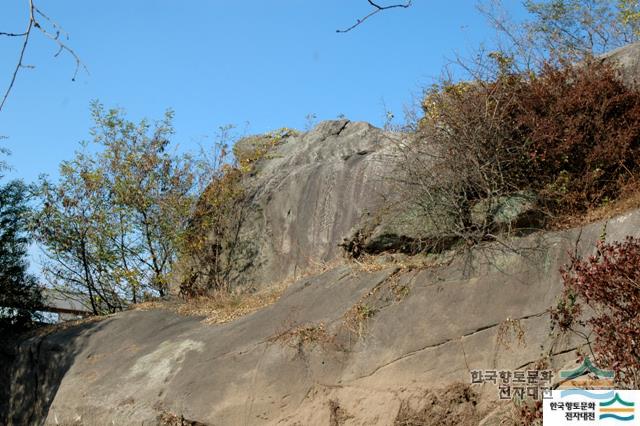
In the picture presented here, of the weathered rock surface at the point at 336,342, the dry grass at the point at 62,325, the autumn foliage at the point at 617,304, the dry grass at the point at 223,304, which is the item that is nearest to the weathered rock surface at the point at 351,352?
the weathered rock surface at the point at 336,342

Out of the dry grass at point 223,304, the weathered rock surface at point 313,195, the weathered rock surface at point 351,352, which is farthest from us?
the weathered rock surface at point 313,195

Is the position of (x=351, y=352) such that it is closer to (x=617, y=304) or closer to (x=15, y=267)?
(x=617, y=304)

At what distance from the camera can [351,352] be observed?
9938mm

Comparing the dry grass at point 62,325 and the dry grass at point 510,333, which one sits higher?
the dry grass at point 62,325

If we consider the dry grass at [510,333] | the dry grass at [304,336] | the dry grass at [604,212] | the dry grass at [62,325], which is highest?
the dry grass at [62,325]

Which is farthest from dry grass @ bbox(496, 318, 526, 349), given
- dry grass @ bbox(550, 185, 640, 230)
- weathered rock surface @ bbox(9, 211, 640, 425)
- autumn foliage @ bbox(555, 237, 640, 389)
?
dry grass @ bbox(550, 185, 640, 230)

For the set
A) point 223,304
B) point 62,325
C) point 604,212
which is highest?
point 62,325

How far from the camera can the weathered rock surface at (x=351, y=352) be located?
904cm

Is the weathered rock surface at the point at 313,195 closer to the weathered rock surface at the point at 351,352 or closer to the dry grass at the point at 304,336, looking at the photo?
the weathered rock surface at the point at 351,352

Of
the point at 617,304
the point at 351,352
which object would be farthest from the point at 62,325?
the point at 617,304

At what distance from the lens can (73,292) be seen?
16703mm

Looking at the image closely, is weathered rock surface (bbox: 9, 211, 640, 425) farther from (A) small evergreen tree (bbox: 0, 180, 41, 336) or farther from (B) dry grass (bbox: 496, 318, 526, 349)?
(A) small evergreen tree (bbox: 0, 180, 41, 336)

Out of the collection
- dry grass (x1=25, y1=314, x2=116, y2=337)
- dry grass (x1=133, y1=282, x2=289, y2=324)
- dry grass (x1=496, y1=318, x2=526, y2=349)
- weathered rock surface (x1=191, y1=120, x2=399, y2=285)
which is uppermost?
weathered rock surface (x1=191, y1=120, x2=399, y2=285)

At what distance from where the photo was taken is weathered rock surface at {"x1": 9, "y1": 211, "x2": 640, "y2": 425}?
29.7 ft
